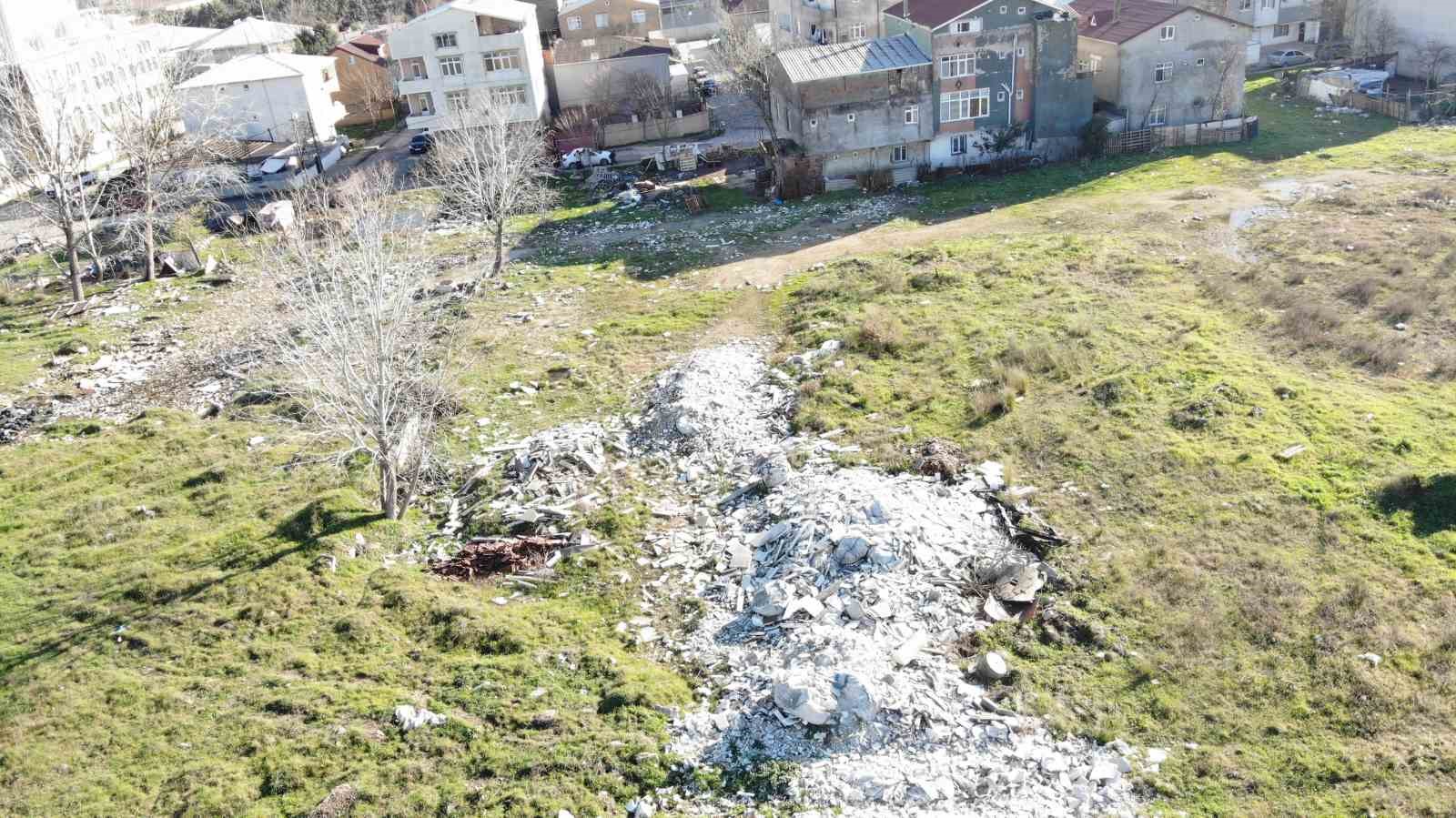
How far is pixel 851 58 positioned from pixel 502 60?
1956cm

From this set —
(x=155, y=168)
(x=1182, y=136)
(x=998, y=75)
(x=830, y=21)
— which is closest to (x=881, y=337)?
(x=998, y=75)

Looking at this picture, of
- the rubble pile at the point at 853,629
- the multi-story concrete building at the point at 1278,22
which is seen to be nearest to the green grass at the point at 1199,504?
the rubble pile at the point at 853,629

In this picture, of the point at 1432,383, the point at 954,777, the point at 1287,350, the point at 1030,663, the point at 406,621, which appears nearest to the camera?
the point at 954,777


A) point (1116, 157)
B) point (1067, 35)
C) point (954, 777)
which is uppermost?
point (1067, 35)

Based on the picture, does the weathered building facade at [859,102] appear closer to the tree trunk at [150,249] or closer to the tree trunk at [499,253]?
the tree trunk at [499,253]

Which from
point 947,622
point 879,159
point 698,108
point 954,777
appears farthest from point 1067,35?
point 954,777

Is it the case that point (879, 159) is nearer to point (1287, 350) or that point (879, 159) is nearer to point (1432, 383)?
point (1287, 350)

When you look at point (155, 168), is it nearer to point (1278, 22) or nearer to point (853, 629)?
point (853, 629)

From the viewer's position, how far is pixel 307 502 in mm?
21891

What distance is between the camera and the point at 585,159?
4938 centimetres

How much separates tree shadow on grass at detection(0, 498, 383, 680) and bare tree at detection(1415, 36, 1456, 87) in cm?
5692

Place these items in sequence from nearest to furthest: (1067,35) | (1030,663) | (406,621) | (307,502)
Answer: (1030,663) → (406,621) → (307,502) → (1067,35)

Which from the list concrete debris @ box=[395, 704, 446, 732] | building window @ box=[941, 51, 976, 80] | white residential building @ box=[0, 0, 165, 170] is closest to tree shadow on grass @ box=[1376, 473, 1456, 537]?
concrete debris @ box=[395, 704, 446, 732]

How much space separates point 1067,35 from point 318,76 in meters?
41.4
